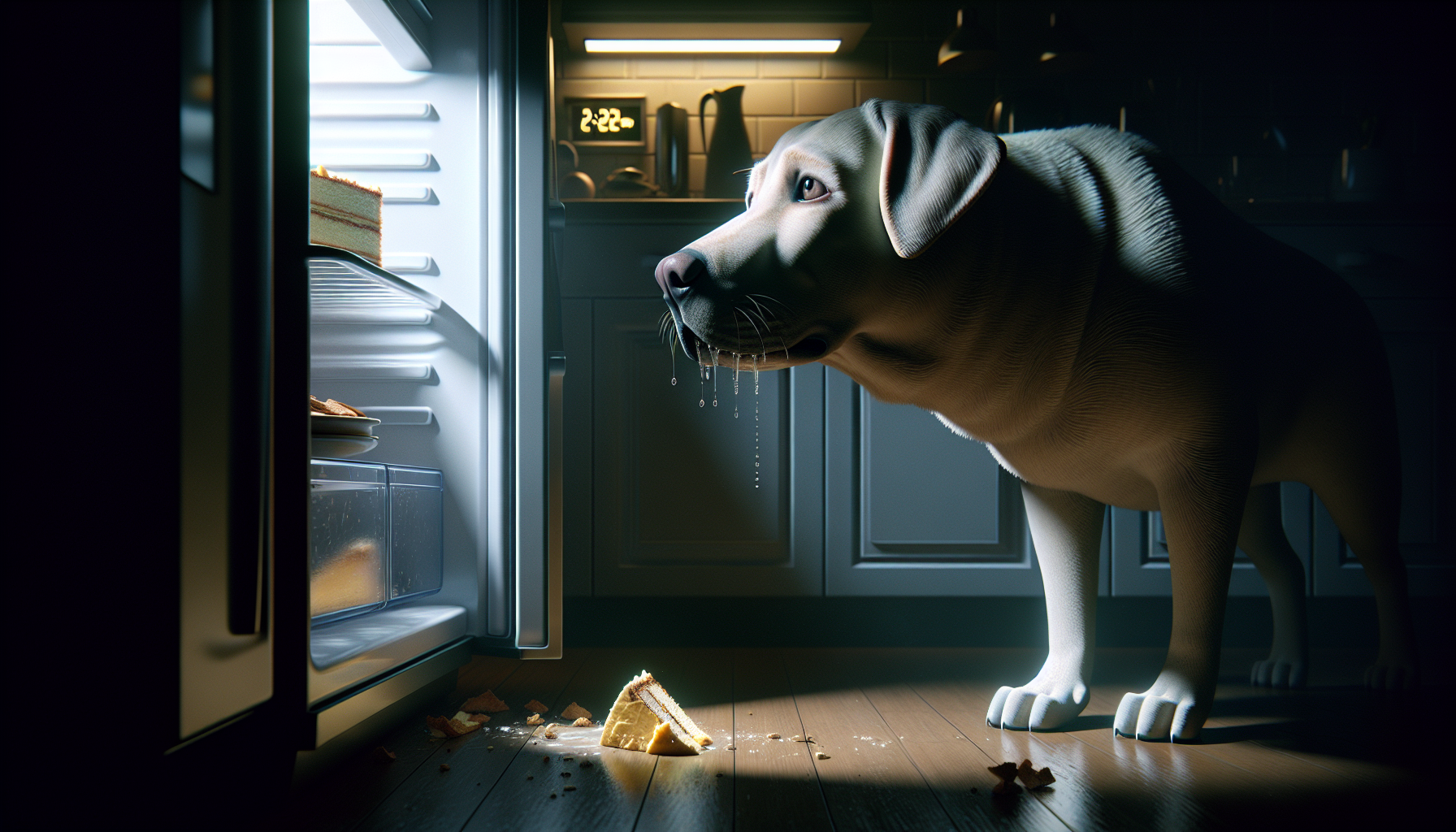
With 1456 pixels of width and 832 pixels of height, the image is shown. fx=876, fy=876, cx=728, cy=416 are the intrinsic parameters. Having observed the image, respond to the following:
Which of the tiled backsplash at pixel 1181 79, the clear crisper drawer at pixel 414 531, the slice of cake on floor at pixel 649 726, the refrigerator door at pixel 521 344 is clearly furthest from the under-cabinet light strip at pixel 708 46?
the slice of cake on floor at pixel 649 726

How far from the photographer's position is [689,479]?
1.88m

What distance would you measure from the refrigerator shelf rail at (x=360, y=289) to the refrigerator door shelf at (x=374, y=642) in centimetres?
38

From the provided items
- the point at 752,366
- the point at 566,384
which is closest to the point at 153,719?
the point at 752,366

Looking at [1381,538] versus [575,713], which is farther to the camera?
[1381,538]

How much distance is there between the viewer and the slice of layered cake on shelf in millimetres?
1164

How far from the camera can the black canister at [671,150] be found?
243 cm

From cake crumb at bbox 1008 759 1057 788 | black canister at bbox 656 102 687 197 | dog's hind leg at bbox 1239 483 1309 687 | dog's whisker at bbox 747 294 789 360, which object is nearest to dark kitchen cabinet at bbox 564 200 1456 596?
dog's hind leg at bbox 1239 483 1309 687

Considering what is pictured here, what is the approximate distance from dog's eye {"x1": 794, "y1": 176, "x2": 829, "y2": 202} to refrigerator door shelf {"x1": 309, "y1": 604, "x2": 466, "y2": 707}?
70cm

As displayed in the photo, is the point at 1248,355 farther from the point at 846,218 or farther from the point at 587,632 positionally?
the point at 587,632

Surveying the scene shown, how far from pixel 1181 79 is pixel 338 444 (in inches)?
100

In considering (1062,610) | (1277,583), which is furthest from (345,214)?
(1277,583)

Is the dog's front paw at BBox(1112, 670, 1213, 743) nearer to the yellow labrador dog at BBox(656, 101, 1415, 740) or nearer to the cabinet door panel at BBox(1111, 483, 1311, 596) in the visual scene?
the yellow labrador dog at BBox(656, 101, 1415, 740)

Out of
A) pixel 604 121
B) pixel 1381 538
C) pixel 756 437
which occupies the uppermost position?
pixel 604 121

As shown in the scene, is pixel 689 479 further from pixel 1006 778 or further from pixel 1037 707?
pixel 1006 778
